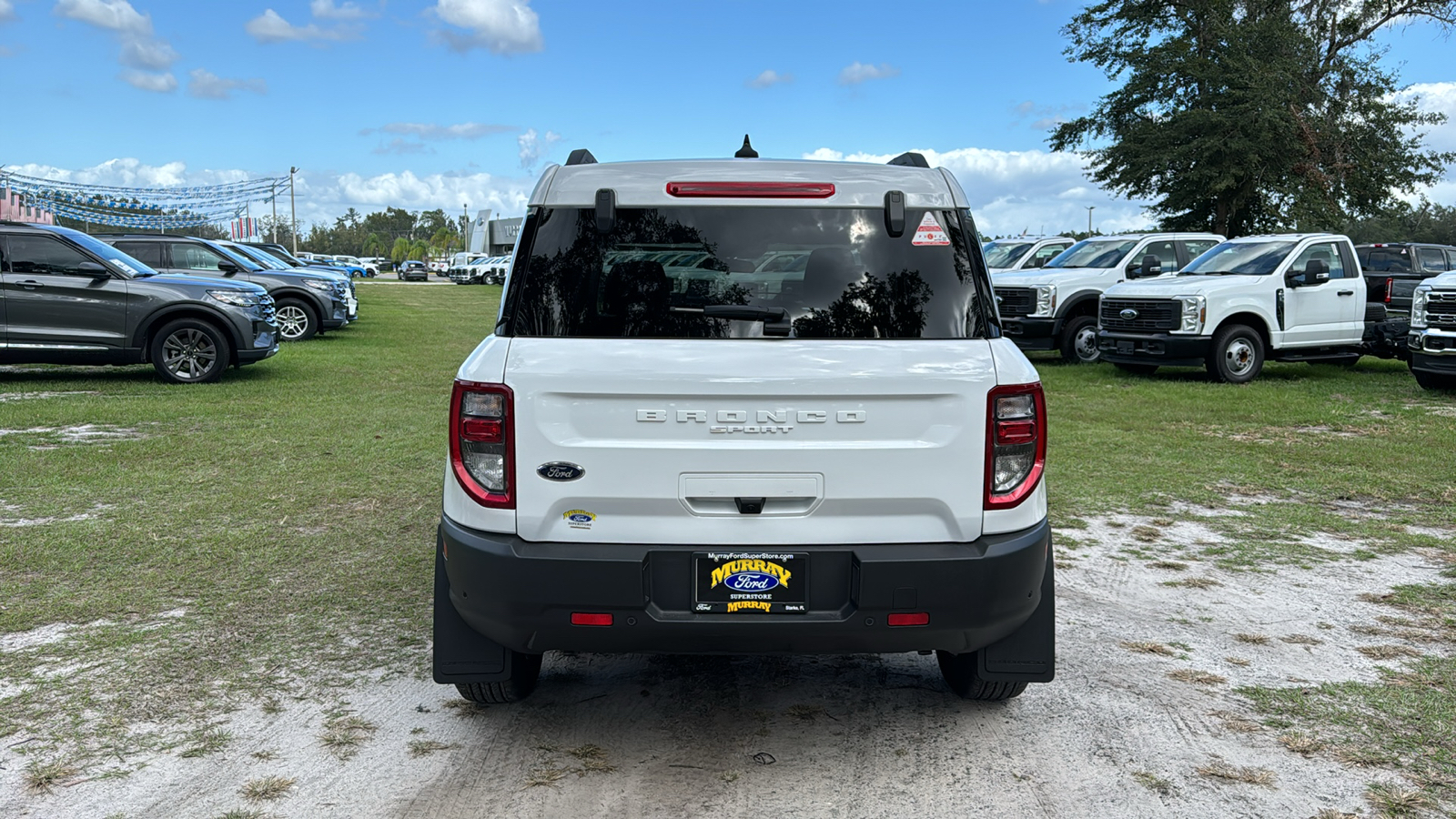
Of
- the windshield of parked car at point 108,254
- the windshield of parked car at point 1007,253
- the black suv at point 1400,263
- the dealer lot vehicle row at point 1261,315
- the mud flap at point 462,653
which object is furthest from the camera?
the windshield of parked car at point 1007,253

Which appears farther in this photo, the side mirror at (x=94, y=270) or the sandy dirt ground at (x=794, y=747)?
the side mirror at (x=94, y=270)

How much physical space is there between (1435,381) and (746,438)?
13515 millimetres

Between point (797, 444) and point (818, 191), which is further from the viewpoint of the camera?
point (818, 191)

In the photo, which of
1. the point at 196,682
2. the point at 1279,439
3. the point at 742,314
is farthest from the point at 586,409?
the point at 1279,439

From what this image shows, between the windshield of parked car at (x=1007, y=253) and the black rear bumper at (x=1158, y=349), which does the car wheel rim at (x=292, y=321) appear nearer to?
the windshield of parked car at (x=1007, y=253)

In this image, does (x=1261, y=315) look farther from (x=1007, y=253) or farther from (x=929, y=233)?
(x=929, y=233)

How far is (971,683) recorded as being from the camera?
409 centimetres

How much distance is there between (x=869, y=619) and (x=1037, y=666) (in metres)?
0.79

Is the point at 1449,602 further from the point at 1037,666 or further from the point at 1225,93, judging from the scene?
the point at 1225,93

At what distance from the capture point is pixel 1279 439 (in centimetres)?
1024

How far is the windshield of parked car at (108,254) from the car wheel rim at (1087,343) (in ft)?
41.6

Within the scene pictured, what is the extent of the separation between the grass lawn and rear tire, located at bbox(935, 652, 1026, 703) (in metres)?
0.94

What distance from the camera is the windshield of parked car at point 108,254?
1277cm

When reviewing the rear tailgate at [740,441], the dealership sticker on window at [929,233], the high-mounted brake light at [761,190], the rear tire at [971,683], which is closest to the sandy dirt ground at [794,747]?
the rear tire at [971,683]
